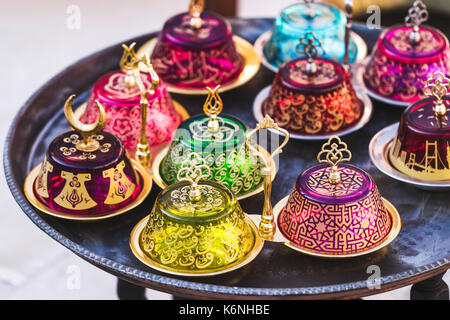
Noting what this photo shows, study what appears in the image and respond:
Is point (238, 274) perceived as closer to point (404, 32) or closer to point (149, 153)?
point (149, 153)

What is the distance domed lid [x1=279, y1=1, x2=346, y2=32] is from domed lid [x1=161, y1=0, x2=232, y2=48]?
16 centimetres

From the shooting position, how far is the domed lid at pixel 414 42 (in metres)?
1.90

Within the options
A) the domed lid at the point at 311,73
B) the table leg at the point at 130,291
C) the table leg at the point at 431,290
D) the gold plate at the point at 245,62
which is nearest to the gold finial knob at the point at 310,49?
the domed lid at the point at 311,73

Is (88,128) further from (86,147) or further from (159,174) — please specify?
(159,174)

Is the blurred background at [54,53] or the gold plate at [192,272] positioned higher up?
the gold plate at [192,272]

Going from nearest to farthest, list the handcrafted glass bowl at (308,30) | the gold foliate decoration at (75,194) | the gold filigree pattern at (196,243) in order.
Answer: the gold filigree pattern at (196,243) < the gold foliate decoration at (75,194) < the handcrafted glass bowl at (308,30)

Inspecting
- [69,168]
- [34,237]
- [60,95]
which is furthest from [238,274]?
[34,237]

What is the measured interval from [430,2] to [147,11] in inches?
57.1

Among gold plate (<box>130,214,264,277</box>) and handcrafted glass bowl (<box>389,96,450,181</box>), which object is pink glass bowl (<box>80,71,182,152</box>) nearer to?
gold plate (<box>130,214,264,277</box>)

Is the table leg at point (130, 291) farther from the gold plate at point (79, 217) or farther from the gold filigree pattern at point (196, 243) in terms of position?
the gold filigree pattern at point (196, 243)

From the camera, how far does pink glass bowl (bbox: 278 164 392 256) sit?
1.50 m

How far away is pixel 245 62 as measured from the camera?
2.11 metres

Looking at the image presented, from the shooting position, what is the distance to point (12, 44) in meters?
3.75

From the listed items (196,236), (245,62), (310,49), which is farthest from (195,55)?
(196,236)
